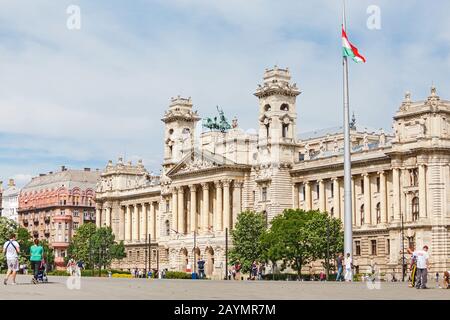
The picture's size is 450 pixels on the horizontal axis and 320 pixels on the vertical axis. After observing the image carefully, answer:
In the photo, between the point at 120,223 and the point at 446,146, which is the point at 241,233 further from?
the point at 120,223

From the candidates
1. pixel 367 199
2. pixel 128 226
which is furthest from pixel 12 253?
pixel 128 226

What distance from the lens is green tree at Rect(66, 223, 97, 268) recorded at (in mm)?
155375

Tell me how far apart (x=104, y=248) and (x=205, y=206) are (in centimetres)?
2757

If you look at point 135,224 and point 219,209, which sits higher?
point 219,209

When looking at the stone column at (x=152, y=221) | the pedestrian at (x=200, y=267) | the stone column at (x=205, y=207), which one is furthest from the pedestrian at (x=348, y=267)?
the stone column at (x=152, y=221)

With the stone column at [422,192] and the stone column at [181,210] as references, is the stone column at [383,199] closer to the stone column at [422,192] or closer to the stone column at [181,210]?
the stone column at [422,192]

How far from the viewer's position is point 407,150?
107188mm

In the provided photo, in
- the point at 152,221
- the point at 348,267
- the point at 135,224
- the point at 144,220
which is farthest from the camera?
the point at 135,224

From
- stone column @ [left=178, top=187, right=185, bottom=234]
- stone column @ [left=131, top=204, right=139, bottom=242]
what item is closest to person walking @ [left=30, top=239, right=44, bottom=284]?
stone column @ [left=178, top=187, right=185, bottom=234]

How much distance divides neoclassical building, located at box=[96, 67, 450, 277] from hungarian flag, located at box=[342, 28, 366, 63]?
46275 mm

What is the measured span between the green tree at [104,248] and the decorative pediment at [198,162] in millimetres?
19066

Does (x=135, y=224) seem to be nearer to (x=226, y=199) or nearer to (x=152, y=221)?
(x=152, y=221)

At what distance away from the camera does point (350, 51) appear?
196ft
